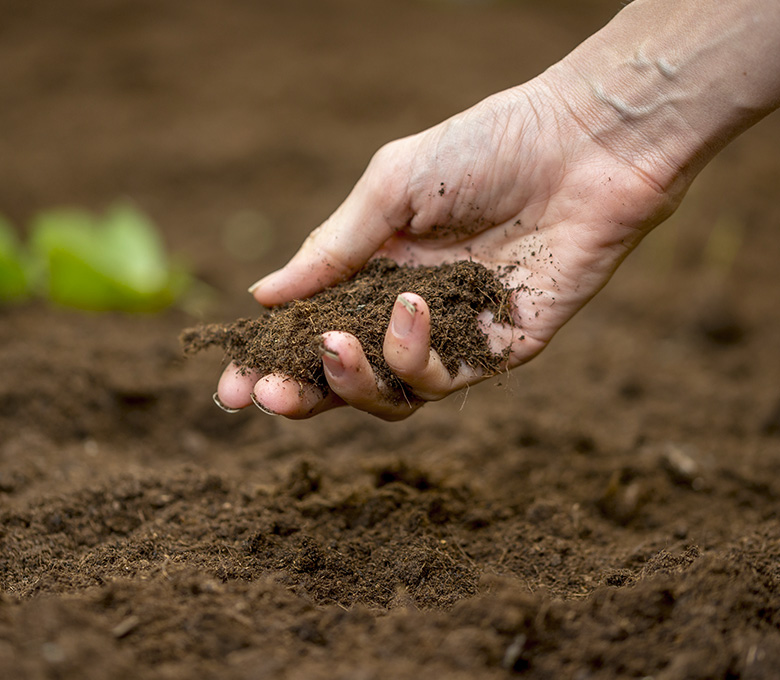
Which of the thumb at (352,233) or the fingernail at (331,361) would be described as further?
the thumb at (352,233)

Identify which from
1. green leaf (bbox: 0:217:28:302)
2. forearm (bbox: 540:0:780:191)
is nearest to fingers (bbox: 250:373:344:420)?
forearm (bbox: 540:0:780:191)

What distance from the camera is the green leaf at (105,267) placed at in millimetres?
2580

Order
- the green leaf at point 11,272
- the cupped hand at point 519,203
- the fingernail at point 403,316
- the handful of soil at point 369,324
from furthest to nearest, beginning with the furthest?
the green leaf at point 11,272 → the cupped hand at point 519,203 → the handful of soil at point 369,324 → the fingernail at point 403,316

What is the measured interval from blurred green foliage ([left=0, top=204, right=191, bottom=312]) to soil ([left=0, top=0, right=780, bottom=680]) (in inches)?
3.8

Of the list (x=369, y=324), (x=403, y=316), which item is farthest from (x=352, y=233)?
(x=403, y=316)

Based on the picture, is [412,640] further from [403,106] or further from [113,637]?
[403,106]

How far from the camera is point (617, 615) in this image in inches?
42.1

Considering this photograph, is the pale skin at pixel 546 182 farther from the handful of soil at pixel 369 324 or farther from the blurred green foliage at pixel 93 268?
the blurred green foliage at pixel 93 268

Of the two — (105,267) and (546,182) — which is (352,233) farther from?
(105,267)

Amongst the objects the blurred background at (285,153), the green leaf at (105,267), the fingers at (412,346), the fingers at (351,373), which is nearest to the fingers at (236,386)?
the fingers at (351,373)

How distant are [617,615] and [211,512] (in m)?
0.87

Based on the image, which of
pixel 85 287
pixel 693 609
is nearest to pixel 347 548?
pixel 693 609

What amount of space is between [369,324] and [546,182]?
560 millimetres

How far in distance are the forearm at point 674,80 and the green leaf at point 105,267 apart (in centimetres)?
186
